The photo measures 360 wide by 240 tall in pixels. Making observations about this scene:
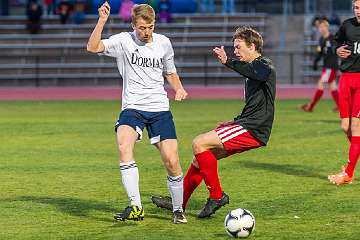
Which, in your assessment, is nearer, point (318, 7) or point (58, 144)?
point (58, 144)

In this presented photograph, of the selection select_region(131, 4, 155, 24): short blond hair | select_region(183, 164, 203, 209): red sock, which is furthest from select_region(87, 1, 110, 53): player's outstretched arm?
select_region(183, 164, 203, 209): red sock

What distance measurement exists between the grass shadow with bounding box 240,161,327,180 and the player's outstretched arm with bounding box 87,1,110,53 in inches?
174

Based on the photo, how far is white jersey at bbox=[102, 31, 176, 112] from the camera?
1034cm

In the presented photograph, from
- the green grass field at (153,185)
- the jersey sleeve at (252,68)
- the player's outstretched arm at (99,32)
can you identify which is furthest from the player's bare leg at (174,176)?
the player's outstretched arm at (99,32)

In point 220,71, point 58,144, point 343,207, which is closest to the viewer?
point 343,207

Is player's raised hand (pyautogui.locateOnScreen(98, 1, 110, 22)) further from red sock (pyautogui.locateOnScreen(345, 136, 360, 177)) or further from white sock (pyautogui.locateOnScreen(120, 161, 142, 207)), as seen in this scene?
red sock (pyautogui.locateOnScreen(345, 136, 360, 177))

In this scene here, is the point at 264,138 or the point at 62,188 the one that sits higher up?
the point at 264,138

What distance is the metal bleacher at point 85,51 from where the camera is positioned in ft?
125

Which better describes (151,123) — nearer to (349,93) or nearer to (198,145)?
(198,145)

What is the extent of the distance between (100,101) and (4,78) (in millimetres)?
9718

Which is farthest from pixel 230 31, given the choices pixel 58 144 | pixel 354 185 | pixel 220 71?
pixel 354 185

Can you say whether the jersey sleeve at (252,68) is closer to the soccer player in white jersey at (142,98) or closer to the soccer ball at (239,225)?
the soccer player in white jersey at (142,98)

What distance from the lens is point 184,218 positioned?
1018cm

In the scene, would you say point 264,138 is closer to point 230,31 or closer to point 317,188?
point 317,188
